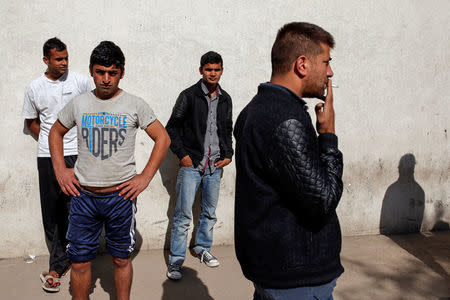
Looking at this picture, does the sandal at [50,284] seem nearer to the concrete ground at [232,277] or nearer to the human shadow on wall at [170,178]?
the concrete ground at [232,277]

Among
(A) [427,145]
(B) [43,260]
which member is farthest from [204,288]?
(A) [427,145]

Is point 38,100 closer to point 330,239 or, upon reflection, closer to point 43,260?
point 43,260

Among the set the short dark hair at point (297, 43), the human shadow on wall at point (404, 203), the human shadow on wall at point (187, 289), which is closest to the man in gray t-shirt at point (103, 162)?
the human shadow on wall at point (187, 289)

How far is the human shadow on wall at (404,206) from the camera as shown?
18.5ft

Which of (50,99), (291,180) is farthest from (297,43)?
(50,99)

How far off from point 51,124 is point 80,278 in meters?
1.52

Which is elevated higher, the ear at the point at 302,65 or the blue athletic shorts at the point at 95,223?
the ear at the point at 302,65

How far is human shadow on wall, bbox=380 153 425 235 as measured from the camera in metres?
5.64

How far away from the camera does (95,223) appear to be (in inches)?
132

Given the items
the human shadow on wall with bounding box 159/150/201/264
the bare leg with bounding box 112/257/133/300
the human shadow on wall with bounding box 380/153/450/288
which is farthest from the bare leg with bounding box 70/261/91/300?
the human shadow on wall with bounding box 380/153/450/288

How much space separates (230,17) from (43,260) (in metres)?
3.14

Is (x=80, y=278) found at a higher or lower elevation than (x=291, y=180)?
lower

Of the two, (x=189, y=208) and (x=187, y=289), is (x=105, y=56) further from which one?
(x=187, y=289)

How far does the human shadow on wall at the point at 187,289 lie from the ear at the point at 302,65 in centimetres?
262
